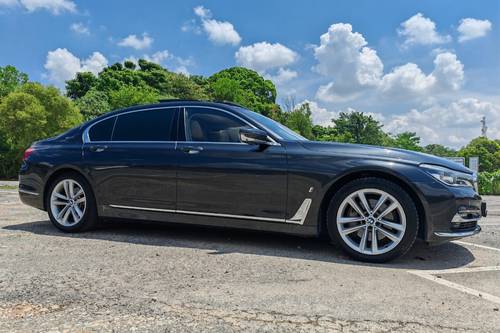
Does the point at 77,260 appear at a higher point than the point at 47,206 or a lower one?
lower

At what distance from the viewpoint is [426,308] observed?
2570 mm

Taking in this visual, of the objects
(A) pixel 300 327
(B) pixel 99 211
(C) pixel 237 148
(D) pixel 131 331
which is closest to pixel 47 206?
(B) pixel 99 211

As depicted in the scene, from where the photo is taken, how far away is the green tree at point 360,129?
6253 cm

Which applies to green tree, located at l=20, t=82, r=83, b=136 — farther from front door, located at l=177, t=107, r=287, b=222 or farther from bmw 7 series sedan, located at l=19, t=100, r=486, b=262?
front door, located at l=177, t=107, r=287, b=222

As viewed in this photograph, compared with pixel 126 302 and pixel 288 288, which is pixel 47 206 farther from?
pixel 288 288

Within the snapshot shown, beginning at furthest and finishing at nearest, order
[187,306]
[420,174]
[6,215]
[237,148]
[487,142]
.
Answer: [487,142] → [6,215] → [237,148] → [420,174] → [187,306]

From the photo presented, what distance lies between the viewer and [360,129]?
212ft

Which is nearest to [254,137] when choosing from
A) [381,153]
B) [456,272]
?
[381,153]

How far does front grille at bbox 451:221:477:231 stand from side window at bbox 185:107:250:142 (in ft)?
7.10

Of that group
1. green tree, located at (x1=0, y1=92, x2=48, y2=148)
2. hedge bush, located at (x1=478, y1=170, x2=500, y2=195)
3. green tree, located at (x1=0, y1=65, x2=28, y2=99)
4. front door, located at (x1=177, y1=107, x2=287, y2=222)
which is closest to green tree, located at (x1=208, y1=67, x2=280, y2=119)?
green tree, located at (x1=0, y1=65, x2=28, y2=99)

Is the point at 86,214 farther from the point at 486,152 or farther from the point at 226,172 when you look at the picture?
the point at 486,152

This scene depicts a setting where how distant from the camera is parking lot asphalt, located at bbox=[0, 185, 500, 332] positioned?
231 cm

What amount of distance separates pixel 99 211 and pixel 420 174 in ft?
11.6

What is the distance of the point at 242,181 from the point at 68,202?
232 cm
